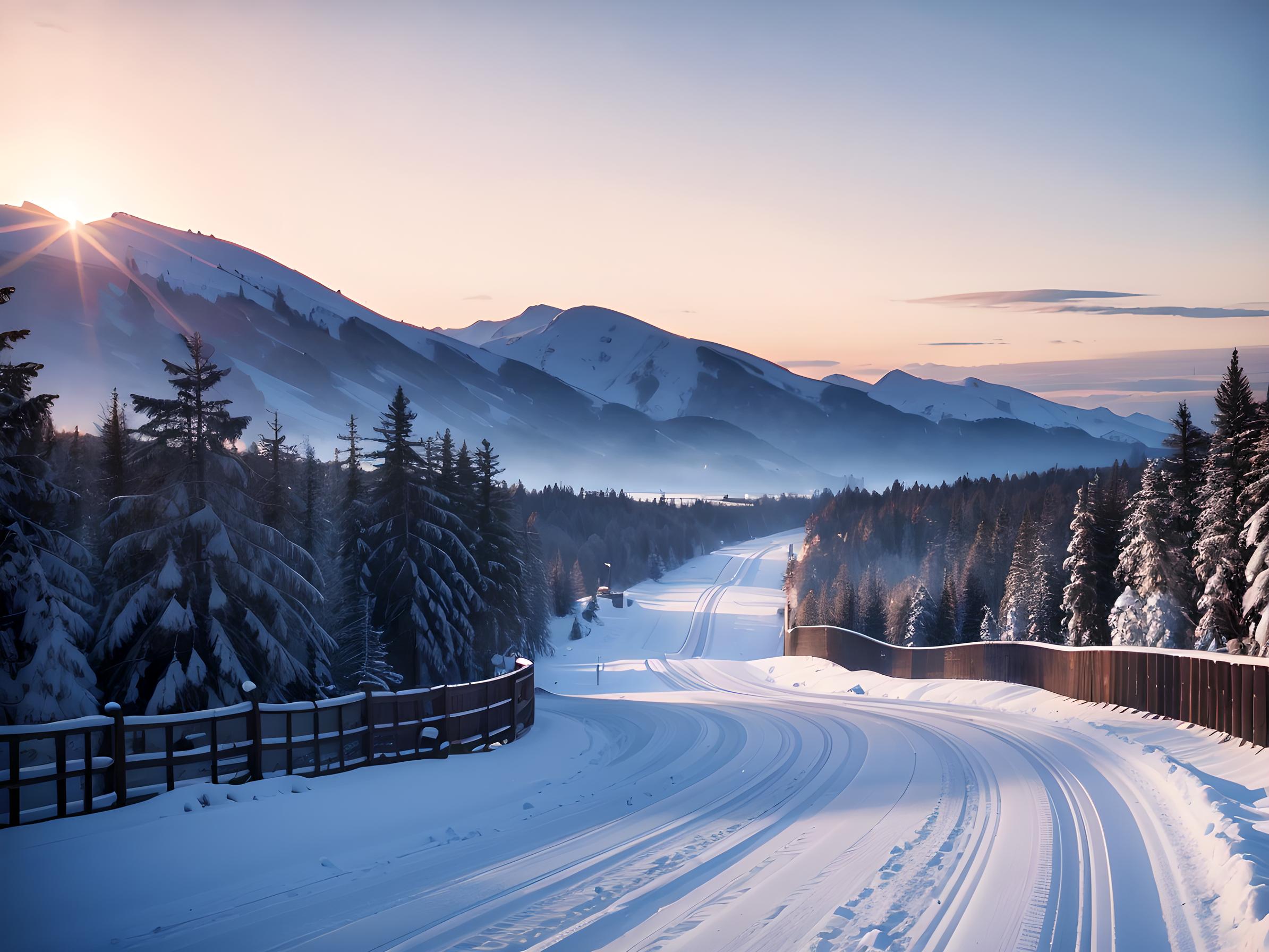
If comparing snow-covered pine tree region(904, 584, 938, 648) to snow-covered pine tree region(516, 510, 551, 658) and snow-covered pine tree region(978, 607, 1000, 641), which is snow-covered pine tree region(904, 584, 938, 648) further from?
snow-covered pine tree region(516, 510, 551, 658)

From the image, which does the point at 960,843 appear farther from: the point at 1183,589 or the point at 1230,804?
the point at 1183,589

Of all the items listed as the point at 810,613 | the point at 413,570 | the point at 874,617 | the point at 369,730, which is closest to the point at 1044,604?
the point at 874,617

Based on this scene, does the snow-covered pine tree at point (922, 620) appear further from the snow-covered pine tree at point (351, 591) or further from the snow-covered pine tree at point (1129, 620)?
the snow-covered pine tree at point (351, 591)

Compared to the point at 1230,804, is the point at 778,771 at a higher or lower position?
lower

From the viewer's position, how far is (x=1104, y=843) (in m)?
8.55

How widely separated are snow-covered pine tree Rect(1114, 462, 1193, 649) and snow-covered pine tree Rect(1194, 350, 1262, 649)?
105 centimetres

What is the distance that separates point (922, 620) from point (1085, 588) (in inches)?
1260

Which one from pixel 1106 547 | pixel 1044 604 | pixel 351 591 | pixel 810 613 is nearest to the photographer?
pixel 351 591

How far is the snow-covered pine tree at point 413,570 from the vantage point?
33031mm

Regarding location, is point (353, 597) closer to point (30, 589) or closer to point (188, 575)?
point (188, 575)

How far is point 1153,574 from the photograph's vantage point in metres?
36.9

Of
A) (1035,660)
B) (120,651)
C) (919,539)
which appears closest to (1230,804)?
(1035,660)

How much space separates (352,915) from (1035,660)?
21.7 m

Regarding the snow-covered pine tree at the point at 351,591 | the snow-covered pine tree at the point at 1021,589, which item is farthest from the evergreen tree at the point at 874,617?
the snow-covered pine tree at the point at 351,591
